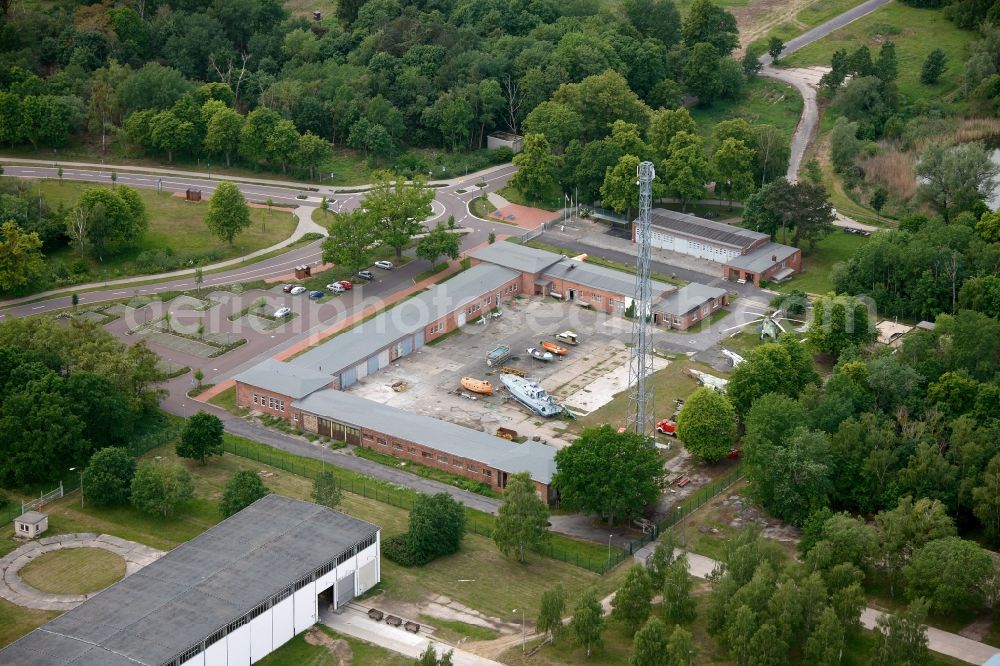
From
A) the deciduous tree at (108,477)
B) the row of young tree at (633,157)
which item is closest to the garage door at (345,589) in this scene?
the deciduous tree at (108,477)

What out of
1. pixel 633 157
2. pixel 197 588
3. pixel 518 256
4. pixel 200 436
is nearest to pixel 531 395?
pixel 200 436

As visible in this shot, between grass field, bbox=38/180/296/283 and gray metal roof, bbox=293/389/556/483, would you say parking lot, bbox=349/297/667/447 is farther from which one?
grass field, bbox=38/180/296/283

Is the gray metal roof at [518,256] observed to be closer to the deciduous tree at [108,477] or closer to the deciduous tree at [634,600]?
the deciduous tree at [108,477]

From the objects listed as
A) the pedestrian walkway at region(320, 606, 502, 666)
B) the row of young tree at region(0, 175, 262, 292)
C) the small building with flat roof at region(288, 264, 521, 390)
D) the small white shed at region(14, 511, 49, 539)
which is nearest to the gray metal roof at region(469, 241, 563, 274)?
the small building with flat roof at region(288, 264, 521, 390)

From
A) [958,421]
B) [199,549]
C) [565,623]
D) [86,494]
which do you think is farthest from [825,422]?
[86,494]

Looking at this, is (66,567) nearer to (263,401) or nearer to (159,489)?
(159,489)

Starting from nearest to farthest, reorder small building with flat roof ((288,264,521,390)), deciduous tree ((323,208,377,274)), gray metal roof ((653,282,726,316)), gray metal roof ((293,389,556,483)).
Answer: gray metal roof ((293,389,556,483)) < small building with flat roof ((288,264,521,390)) < gray metal roof ((653,282,726,316)) < deciduous tree ((323,208,377,274))

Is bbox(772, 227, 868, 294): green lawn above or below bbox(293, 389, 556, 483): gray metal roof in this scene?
above
